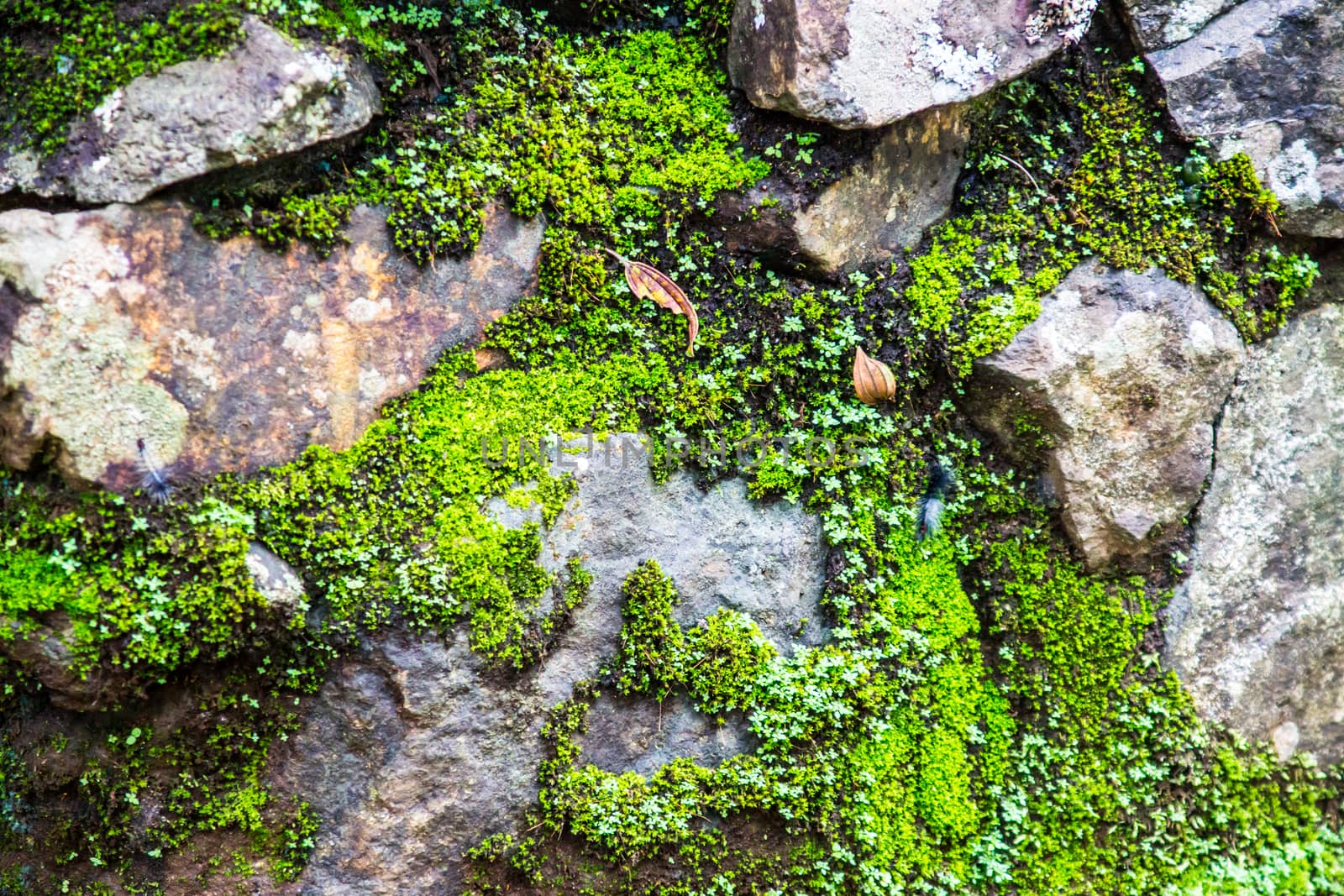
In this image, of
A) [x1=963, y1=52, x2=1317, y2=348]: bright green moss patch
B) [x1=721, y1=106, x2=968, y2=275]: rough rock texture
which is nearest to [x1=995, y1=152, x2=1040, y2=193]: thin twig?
[x1=963, y1=52, x2=1317, y2=348]: bright green moss patch

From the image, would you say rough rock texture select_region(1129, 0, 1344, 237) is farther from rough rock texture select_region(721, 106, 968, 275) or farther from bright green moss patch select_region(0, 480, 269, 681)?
bright green moss patch select_region(0, 480, 269, 681)

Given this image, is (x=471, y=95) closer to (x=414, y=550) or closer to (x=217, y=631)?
(x=414, y=550)

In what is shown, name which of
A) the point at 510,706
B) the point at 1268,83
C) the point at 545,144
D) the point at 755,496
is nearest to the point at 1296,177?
the point at 1268,83

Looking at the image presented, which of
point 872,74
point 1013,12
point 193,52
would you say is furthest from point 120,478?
point 1013,12

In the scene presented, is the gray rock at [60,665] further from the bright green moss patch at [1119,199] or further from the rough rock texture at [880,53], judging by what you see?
the bright green moss patch at [1119,199]

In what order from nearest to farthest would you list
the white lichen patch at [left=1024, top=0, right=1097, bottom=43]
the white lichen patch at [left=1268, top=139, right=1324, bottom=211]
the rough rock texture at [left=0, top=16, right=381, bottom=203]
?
the rough rock texture at [left=0, top=16, right=381, bottom=203]
the white lichen patch at [left=1024, top=0, right=1097, bottom=43]
the white lichen patch at [left=1268, top=139, right=1324, bottom=211]

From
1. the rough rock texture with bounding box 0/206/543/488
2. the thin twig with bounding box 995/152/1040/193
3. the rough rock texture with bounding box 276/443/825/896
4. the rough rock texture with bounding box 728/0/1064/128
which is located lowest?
the rough rock texture with bounding box 276/443/825/896

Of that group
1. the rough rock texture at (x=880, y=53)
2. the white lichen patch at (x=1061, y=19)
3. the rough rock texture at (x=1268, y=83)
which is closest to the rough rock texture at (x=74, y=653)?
the rough rock texture at (x=880, y=53)
